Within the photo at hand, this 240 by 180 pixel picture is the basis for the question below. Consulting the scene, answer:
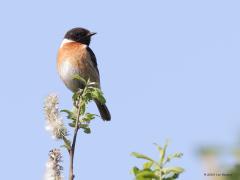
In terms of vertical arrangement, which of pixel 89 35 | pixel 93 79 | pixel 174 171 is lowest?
pixel 174 171

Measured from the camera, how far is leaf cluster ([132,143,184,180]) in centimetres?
127

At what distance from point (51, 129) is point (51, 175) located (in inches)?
22.6

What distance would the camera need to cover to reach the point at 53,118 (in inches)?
85.9

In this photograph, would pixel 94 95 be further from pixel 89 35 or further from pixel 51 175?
pixel 89 35

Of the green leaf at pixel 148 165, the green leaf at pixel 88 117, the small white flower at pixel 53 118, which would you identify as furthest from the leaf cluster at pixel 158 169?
the green leaf at pixel 88 117

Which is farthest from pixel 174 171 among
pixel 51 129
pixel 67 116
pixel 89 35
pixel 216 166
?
pixel 89 35

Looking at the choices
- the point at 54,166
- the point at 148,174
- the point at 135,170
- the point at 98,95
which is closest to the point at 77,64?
the point at 98,95

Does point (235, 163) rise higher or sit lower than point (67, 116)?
lower

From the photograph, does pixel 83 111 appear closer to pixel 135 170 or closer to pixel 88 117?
pixel 88 117

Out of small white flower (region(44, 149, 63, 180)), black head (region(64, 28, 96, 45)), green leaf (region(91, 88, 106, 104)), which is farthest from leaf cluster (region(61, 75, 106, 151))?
black head (region(64, 28, 96, 45))

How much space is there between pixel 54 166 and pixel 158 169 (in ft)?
1.83

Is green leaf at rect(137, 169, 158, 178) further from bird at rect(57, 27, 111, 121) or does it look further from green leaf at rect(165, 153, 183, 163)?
bird at rect(57, 27, 111, 121)

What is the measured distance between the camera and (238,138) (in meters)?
0.75

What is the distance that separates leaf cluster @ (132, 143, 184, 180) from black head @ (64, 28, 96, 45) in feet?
23.4
